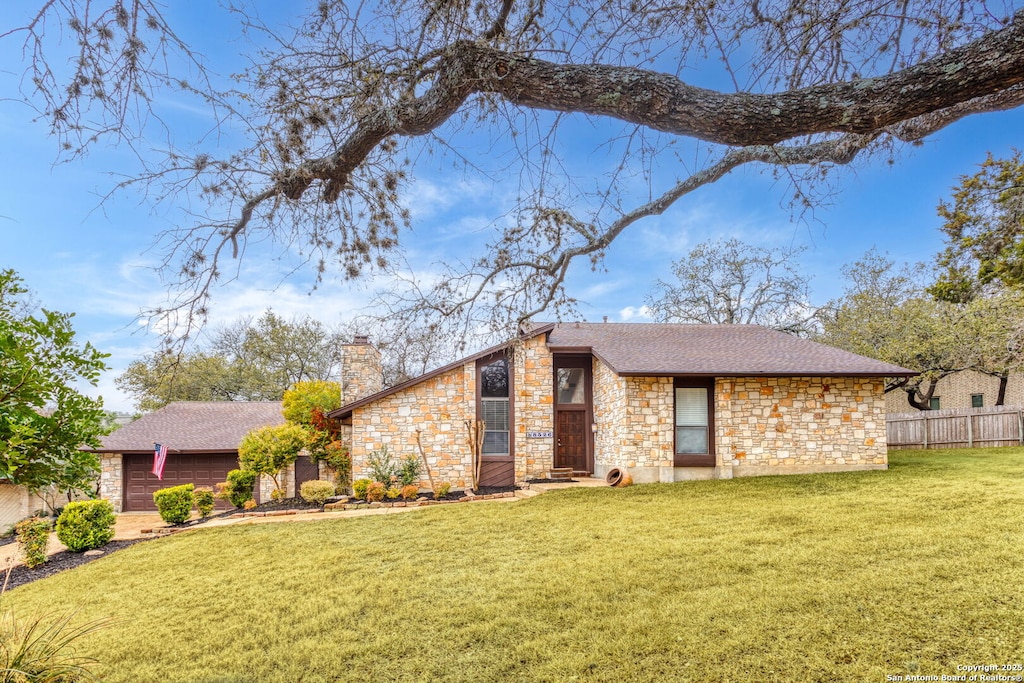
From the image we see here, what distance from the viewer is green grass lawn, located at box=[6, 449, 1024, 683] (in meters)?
4.12

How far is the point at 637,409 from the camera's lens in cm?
1228

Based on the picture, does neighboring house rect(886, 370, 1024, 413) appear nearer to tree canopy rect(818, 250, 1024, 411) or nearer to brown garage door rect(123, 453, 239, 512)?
tree canopy rect(818, 250, 1024, 411)

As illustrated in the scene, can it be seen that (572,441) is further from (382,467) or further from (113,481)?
(113,481)

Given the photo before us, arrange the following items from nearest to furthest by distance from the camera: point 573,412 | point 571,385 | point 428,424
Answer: point 428,424
point 573,412
point 571,385

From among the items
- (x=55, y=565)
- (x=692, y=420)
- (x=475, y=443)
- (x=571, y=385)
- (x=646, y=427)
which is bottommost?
(x=55, y=565)

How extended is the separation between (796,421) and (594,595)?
9.13 m

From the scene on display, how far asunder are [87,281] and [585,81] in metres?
6.00

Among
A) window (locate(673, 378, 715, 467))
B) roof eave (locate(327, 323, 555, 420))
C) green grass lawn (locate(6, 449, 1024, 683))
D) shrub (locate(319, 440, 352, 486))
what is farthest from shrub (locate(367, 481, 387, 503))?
window (locate(673, 378, 715, 467))

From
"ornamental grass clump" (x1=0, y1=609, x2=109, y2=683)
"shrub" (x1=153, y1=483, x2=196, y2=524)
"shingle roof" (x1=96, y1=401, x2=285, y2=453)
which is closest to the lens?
"ornamental grass clump" (x1=0, y1=609, x2=109, y2=683)

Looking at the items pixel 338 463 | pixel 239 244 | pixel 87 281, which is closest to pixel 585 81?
pixel 239 244

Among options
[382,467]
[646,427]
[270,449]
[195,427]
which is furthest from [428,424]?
[195,427]

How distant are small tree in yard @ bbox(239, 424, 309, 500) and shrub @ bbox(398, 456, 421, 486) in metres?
2.73

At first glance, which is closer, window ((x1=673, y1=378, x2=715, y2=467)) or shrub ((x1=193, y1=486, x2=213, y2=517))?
window ((x1=673, y1=378, x2=715, y2=467))

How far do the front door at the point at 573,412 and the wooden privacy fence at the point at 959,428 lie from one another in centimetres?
1273
